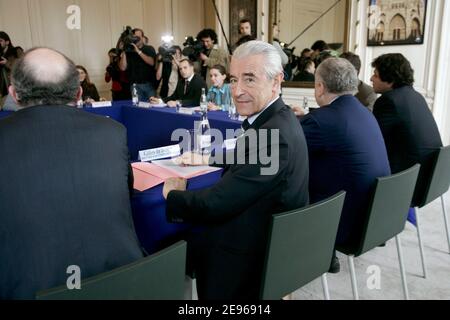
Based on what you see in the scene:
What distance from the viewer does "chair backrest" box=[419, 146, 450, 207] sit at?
2002 mm

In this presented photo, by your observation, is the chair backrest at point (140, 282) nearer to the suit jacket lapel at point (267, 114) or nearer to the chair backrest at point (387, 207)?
the suit jacket lapel at point (267, 114)

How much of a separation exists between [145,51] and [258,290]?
432 centimetres

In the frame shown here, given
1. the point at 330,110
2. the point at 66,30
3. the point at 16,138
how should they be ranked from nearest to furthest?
the point at 16,138 → the point at 330,110 → the point at 66,30

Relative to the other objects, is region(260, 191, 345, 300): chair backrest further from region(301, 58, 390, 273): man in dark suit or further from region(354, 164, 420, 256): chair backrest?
region(301, 58, 390, 273): man in dark suit

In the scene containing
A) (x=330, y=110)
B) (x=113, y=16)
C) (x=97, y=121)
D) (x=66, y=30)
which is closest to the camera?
(x=97, y=121)

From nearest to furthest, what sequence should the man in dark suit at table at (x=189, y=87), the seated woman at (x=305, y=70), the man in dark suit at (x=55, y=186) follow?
the man in dark suit at (x=55, y=186) < the man in dark suit at table at (x=189, y=87) < the seated woman at (x=305, y=70)

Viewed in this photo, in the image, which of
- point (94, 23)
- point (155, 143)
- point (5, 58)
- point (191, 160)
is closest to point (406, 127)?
point (191, 160)

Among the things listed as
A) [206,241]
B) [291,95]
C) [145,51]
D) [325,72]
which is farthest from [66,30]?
[206,241]

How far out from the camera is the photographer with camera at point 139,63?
4953 mm

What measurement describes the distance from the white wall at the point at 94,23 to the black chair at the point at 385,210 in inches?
223

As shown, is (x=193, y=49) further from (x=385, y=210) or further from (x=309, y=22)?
(x=385, y=210)

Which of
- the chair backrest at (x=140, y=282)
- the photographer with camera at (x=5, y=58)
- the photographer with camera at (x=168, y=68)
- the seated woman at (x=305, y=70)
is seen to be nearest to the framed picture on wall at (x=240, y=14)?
the seated woman at (x=305, y=70)

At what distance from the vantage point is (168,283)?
95 cm

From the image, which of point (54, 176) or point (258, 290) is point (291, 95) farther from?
point (54, 176)
